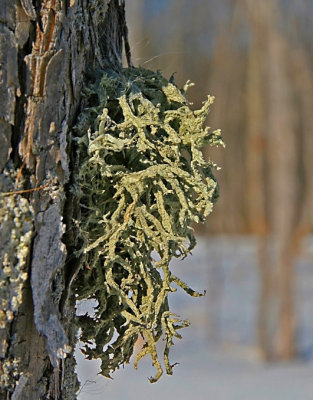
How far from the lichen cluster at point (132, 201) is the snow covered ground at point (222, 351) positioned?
24 centimetres

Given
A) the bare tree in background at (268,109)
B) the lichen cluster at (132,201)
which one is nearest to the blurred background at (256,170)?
the bare tree in background at (268,109)

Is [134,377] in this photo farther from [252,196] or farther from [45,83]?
[45,83]

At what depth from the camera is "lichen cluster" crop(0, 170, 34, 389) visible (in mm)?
533

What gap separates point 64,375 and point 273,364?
16.7ft

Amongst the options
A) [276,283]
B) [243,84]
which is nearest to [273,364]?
[276,283]

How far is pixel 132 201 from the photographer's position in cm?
64

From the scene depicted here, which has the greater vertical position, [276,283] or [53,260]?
[276,283]

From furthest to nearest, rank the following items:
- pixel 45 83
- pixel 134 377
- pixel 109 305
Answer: pixel 134 377
pixel 109 305
pixel 45 83

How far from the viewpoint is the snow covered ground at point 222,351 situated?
13.0ft

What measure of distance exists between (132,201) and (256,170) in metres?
5.81

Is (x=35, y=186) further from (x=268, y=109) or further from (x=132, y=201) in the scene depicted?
(x=268, y=109)

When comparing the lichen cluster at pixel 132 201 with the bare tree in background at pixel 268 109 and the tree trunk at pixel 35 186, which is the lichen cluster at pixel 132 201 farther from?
the bare tree in background at pixel 268 109

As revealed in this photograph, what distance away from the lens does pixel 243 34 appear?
5754mm

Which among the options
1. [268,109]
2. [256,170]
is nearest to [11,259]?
[268,109]
